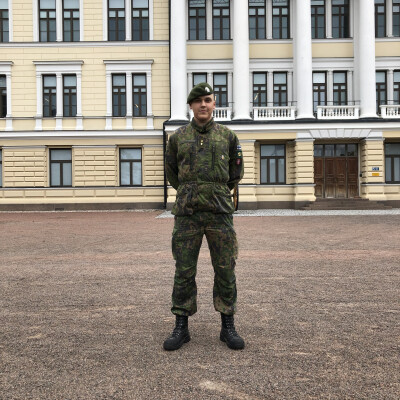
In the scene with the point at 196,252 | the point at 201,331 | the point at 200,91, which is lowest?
the point at 201,331

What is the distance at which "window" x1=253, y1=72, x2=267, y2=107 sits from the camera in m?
26.2

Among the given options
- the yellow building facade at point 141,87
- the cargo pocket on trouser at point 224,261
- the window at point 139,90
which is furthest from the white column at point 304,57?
the cargo pocket on trouser at point 224,261

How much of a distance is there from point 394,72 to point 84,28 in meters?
19.3

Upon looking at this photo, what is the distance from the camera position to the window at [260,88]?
86.0 feet

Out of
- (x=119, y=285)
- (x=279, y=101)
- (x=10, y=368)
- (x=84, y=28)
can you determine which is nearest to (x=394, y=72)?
(x=279, y=101)

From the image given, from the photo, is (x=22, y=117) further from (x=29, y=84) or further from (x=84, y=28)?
(x=84, y=28)

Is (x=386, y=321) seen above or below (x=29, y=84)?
below

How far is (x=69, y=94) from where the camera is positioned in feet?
86.4

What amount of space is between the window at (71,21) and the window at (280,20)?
40.0 ft

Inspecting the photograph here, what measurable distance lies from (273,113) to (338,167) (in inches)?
204

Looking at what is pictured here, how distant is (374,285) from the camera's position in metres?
5.88

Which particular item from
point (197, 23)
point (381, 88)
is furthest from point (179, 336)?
point (381, 88)

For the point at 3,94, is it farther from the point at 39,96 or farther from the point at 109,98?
the point at 109,98

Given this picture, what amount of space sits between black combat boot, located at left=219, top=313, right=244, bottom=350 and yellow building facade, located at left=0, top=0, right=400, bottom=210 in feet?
71.4
